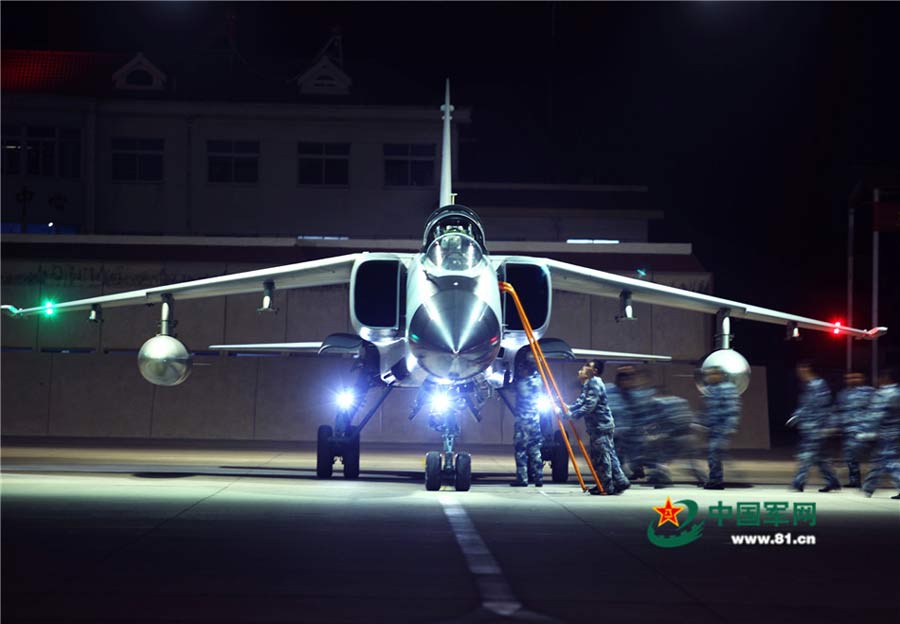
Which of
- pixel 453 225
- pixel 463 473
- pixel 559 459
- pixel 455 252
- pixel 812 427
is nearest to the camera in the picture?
pixel 455 252

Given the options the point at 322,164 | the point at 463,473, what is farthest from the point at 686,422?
the point at 322,164

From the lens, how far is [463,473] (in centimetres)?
Result: 1355

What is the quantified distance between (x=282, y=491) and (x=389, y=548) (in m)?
4.89

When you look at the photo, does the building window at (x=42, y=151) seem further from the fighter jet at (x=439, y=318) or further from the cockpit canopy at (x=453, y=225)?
the cockpit canopy at (x=453, y=225)

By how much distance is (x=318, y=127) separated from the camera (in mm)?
36875

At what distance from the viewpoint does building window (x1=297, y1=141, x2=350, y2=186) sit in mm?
36531

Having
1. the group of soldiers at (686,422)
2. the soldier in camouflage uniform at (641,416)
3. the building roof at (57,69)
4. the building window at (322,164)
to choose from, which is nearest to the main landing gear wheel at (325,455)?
the group of soldiers at (686,422)

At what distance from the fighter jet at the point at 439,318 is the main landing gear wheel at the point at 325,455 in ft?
0.04

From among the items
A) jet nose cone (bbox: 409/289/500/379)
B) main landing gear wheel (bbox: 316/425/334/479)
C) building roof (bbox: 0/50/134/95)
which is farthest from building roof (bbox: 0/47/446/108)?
jet nose cone (bbox: 409/289/500/379)

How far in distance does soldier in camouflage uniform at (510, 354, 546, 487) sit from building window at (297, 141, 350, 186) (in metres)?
22.6

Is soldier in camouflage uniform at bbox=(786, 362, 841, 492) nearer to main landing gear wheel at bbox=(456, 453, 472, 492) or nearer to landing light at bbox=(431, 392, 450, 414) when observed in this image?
main landing gear wheel at bbox=(456, 453, 472, 492)

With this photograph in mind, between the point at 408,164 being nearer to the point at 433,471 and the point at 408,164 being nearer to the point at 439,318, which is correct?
the point at 433,471

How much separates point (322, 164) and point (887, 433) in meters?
25.2

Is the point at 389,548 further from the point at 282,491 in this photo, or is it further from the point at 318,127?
the point at 318,127
